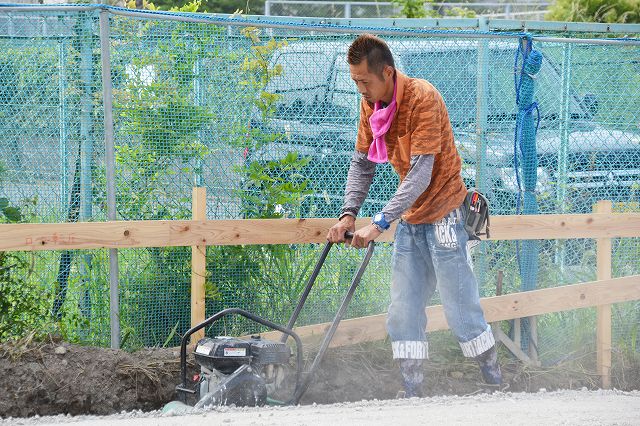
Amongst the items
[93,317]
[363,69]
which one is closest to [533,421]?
[363,69]

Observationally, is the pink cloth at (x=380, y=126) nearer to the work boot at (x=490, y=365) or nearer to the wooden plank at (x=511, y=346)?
the work boot at (x=490, y=365)

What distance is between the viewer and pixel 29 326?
19.6ft

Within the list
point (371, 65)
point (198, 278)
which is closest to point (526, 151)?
point (371, 65)

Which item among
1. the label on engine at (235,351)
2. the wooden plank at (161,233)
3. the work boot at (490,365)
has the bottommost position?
the work boot at (490,365)

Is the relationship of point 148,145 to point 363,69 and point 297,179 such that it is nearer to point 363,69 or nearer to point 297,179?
point 297,179

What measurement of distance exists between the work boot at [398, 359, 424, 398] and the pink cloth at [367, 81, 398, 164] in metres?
1.21

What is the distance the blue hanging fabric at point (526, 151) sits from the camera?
666cm

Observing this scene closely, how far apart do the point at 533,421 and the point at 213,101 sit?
3059mm

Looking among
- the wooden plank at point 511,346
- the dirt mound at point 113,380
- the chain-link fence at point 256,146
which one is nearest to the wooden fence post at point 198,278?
the chain-link fence at point 256,146

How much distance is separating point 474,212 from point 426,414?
130 centimetres

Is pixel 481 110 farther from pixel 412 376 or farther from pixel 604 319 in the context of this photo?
pixel 412 376

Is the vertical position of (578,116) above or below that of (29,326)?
above

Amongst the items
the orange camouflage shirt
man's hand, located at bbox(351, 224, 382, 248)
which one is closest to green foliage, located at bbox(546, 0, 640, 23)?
the orange camouflage shirt

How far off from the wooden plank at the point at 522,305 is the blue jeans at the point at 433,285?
0.98 metres
